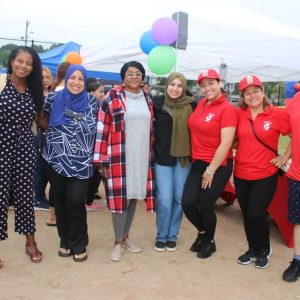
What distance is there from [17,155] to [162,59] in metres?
2.99

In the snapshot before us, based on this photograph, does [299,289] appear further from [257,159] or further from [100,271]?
[100,271]

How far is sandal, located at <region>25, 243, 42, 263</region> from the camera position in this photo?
123 inches

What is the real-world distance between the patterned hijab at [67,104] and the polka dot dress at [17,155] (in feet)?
0.61

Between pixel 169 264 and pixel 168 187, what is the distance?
661 mm

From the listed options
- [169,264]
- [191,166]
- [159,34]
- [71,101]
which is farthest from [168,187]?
[159,34]

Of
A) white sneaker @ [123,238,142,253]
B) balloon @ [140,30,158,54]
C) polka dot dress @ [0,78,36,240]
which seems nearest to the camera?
polka dot dress @ [0,78,36,240]

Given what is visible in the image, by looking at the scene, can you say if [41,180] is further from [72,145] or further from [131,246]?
[72,145]

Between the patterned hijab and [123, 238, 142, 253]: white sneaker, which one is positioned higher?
the patterned hijab

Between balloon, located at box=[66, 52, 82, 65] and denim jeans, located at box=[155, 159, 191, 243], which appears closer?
denim jeans, located at box=[155, 159, 191, 243]

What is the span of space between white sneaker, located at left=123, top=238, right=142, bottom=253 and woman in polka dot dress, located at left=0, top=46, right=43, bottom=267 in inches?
32.4

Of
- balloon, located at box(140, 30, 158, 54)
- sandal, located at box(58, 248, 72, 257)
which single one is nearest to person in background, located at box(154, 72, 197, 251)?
sandal, located at box(58, 248, 72, 257)

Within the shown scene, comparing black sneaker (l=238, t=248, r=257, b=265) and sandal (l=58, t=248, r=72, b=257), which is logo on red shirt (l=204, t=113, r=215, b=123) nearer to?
black sneaker (l=238, t=248, r=257, b=265)

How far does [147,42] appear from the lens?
584 cm

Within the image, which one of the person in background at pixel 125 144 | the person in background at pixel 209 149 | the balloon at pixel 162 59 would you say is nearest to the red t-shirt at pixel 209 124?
the person in background at pixel 209 149
